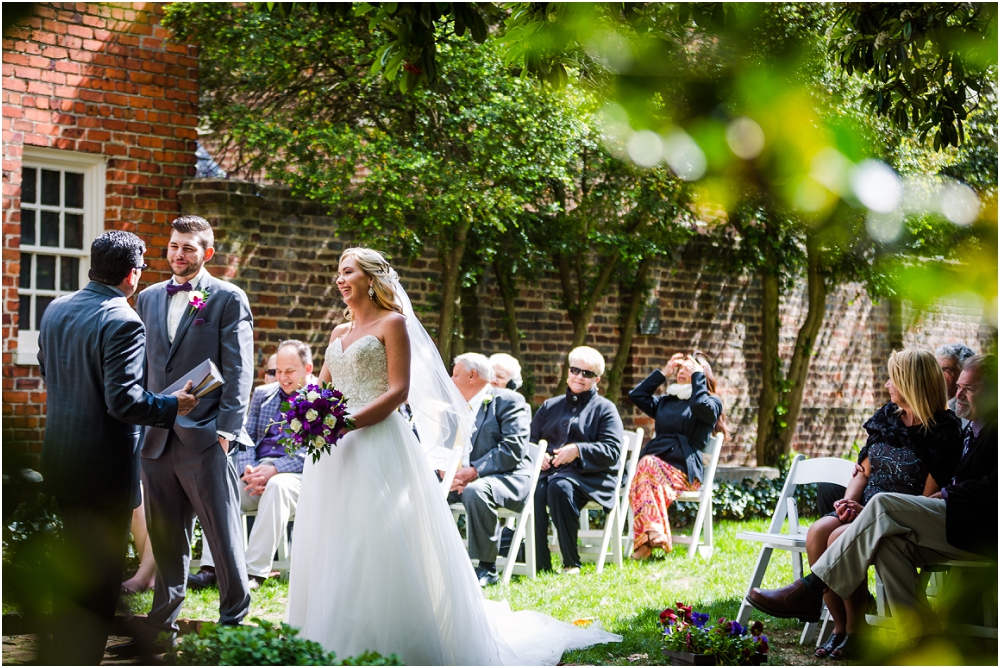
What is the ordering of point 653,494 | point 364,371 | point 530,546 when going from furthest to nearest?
1. point 653,494
2. point 530,546
3. point 364,371

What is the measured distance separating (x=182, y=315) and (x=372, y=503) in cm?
133

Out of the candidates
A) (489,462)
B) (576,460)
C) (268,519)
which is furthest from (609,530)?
(268,519)

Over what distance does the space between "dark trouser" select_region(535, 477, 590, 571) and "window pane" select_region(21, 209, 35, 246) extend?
13.6 ft

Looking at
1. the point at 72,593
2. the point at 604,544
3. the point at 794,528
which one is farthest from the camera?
the point at 604,544

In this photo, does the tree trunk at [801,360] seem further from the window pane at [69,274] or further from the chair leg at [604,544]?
the window pane at [69,274]

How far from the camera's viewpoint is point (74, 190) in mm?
7430

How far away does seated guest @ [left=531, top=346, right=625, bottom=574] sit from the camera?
22.2 feet

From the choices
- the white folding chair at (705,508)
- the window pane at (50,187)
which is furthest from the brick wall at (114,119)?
the white folding chair at (705,508)

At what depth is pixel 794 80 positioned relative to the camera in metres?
0.65

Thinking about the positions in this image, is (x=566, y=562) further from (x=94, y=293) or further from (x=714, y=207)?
(x=714, y=207)

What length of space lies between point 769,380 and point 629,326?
7.23 feet

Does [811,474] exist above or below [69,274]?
below

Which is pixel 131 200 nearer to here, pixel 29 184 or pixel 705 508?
pixel 29 184

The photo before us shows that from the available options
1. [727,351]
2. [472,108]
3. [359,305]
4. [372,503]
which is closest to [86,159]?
[472,108]
